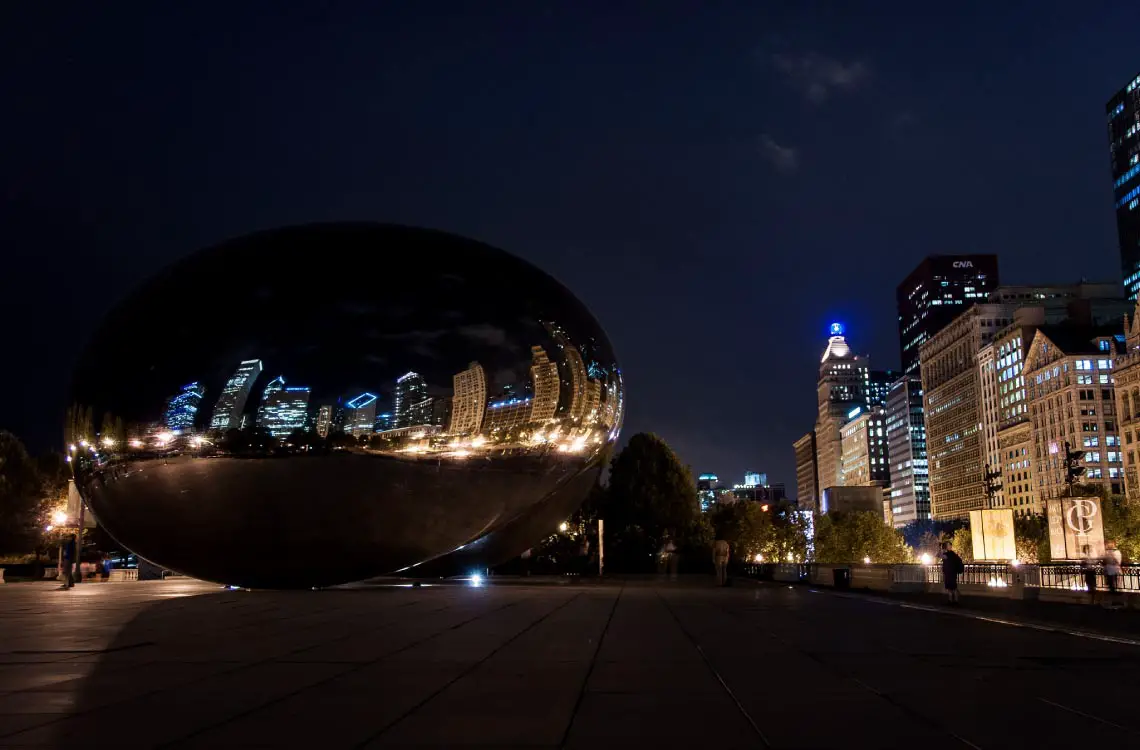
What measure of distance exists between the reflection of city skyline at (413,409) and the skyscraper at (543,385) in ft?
0.06

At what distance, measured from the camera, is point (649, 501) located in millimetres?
58969

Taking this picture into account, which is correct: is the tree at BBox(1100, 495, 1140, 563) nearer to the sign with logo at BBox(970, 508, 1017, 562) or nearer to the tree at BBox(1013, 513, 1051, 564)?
the tree at BBox(1013, 513, 1051, 564)

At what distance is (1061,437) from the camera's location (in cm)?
16875

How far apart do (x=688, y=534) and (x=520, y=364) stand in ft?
147

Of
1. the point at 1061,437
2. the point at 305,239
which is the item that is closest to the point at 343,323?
the point at 305,239

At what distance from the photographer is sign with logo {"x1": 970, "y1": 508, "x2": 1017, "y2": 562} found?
4247cm

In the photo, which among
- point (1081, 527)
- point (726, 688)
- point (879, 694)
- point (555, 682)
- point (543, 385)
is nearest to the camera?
point (879, 694)

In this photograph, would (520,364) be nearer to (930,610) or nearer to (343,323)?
(343,323)

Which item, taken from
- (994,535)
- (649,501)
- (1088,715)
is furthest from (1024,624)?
(649,501)

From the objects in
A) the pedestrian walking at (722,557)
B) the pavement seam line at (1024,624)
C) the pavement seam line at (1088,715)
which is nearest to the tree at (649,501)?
the pedestrian walking at (722,557)

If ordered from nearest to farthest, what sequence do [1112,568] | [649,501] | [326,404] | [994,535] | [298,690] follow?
[298,690], [326,404], [1112,568], [994,535], [649,501]

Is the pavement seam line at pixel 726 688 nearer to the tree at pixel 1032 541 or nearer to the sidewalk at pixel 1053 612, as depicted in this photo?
the sidewalk at pixel 1053 612

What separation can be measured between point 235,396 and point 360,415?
1.99m

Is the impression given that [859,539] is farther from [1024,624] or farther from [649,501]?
[1024,624]
